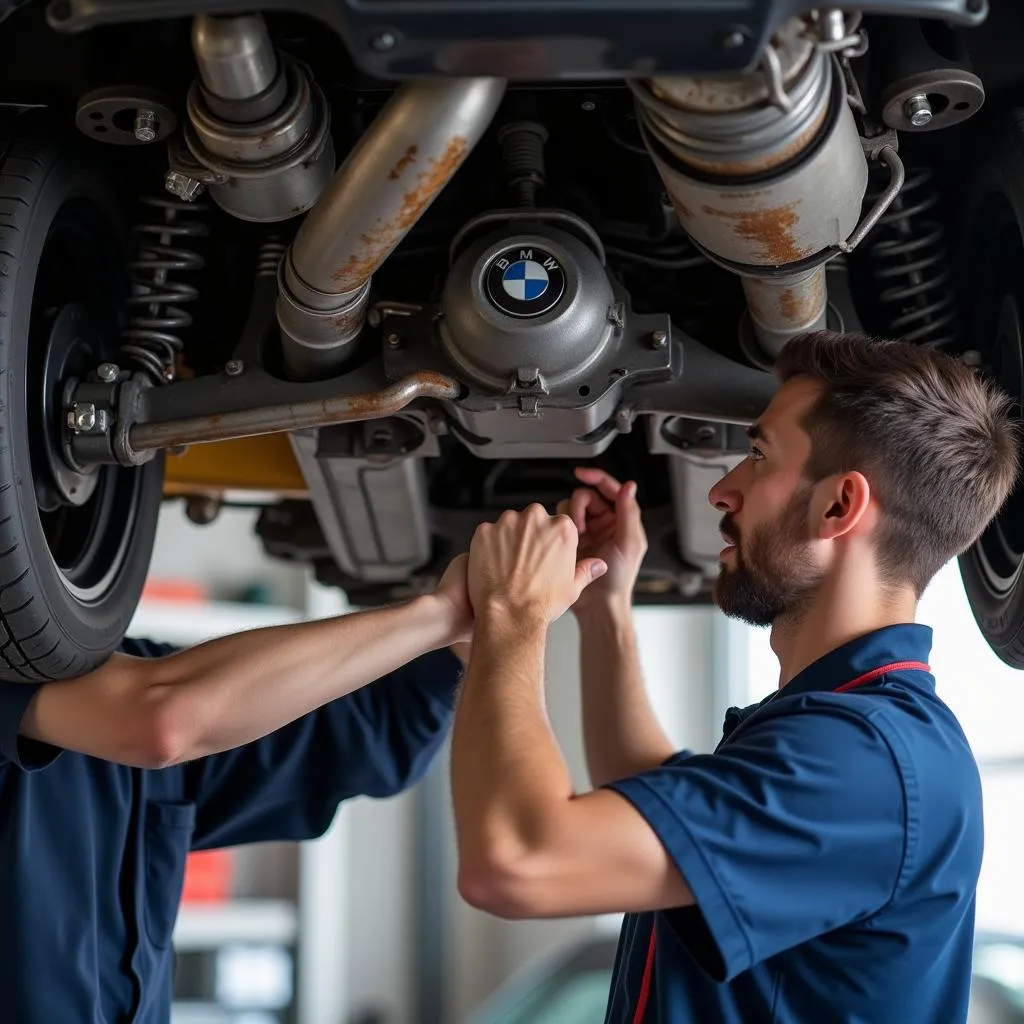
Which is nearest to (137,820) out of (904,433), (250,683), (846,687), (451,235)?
(250,683)

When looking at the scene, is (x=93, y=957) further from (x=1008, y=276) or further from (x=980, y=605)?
(x=1008, y=276)

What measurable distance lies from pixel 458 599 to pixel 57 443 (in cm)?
43

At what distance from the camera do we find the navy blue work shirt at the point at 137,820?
1582 millimetres

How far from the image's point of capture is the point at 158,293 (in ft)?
4.69

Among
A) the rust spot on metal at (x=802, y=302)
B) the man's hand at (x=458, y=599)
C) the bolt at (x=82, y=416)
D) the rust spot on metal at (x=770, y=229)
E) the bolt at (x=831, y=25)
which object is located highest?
the bolt at (x=831, y=25)

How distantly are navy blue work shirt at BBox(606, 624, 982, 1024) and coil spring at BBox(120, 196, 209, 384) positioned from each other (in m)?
0.70

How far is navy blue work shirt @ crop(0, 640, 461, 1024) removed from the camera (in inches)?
62.3

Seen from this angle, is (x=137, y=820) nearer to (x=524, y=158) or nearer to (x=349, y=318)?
(x=349, y=318)

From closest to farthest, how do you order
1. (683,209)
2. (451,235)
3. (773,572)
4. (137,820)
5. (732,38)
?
1. (732,38)
2. (683,209)
3. (773,572)
4. (451,235)
5. (137,820)

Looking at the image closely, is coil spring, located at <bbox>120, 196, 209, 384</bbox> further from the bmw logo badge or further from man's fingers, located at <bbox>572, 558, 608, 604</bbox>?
man's fingers, located at <bbox>572, 558, 608, 604</bbox>

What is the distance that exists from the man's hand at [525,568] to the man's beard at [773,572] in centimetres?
16

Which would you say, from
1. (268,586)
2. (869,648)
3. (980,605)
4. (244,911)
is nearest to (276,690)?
(869,648)

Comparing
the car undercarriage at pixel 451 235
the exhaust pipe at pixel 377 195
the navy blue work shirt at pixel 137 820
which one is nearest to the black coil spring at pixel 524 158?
the car undercarriage at pixel 451 235

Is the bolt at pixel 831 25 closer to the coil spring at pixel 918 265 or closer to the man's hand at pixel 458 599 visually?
the coil spring at pixel 918 265
